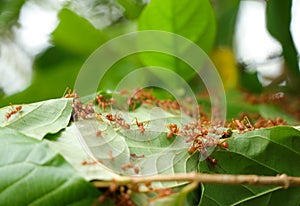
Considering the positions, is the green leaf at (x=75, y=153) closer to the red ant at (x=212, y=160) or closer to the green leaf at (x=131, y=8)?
the red ant at (x=212, y=160)

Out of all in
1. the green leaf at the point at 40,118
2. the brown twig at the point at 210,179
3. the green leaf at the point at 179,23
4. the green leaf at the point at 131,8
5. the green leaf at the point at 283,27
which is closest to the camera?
the brown twig at the point at 210,179

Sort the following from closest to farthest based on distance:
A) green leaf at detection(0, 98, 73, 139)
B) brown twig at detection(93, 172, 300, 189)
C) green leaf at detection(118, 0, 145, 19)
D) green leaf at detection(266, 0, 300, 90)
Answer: brown twig at detection(93, 172, 300, 189)
green leaf at detection(0, 98, 73, 139)
green leaf at detection(266, 0, 300, 90)
green leaf at detection(118, 0, 145, 19)

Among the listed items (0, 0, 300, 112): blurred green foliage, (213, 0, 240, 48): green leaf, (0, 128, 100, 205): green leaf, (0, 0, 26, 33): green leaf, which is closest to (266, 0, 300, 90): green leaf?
(0, 0, 300, 112): blurred green foliage

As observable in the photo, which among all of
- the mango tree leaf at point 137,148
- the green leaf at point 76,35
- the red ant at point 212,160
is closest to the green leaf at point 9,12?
the green leaf at point 76,35

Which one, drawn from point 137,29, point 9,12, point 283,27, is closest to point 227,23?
point 283,27

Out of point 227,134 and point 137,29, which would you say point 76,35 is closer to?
point 137,29

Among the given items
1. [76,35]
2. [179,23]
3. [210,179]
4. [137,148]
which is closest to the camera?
[210,179]

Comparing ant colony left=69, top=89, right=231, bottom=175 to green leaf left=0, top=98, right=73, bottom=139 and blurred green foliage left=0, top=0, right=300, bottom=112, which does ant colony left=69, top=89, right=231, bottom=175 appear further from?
blurred green foliage left=0, top=0, right=300, bottom=112
